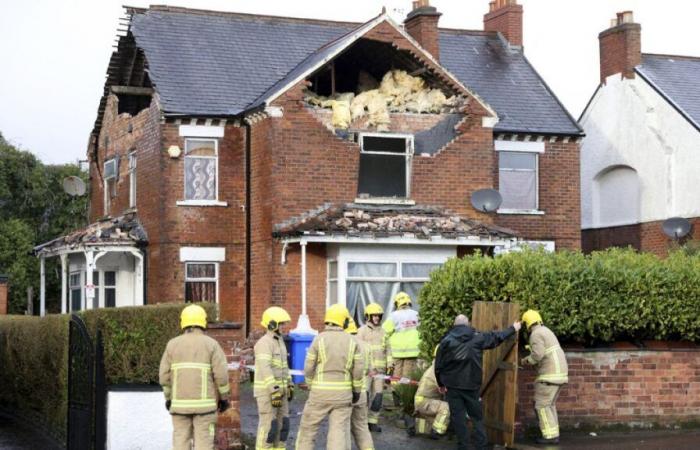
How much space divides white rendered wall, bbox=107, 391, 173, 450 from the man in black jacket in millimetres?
3238

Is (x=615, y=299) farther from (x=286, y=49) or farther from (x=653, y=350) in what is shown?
(x=286, y=49)

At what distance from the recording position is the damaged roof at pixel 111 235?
26.1m

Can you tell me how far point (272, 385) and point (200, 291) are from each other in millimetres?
13519

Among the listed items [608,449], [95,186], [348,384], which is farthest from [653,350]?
→ [95,186]

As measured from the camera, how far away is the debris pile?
25156 mm

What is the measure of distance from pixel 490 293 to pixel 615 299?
5.44 feet

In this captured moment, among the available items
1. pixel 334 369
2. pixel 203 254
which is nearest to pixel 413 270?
pixel 203 254

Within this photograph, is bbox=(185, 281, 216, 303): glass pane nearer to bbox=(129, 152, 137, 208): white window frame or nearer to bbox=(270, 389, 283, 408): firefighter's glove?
bbox=(129, 152, 137, 208): white window frame

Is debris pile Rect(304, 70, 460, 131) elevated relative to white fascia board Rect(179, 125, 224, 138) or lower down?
elevated

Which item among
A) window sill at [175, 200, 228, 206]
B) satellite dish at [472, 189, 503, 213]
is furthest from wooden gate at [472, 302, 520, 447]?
window sill at [175, 200, 228, 206]

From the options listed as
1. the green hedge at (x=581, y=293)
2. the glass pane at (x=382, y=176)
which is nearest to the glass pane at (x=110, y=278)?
the glass pane at (x=382, y=176)

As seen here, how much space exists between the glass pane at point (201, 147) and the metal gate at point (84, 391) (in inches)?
507

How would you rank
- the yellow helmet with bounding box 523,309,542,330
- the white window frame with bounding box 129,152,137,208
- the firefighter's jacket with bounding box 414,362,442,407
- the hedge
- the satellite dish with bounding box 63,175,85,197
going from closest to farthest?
1. the hedge
2. the yellow helmet with bounding box 523,309,542,330
3. the firefighter's jacket with bounding box 414,362,442,407
4. the white window frame with bounding box 129,152,137,208
5. the satellite dish with bounding box 63,175,85,197

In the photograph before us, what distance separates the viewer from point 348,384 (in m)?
12.3
